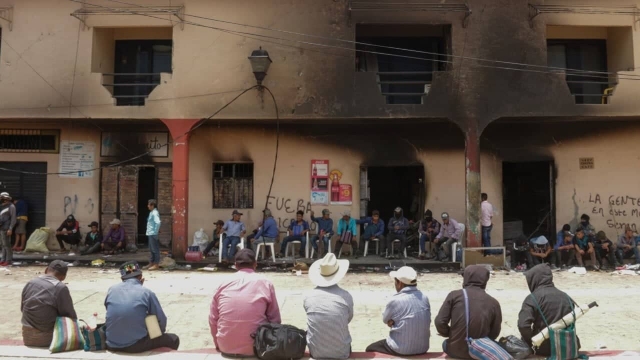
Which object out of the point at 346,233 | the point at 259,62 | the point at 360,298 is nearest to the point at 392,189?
the point at 346,233

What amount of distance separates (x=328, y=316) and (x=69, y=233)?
432 inches

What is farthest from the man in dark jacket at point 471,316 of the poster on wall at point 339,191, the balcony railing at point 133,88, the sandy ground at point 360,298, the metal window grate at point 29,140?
the metal window grate at point 29,140

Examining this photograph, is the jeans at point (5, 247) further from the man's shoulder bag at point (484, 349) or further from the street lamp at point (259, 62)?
the man's shoulder bag at point (484, 349)

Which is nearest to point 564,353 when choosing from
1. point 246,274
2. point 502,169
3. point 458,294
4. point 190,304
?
point 458,294

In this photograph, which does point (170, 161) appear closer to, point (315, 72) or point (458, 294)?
point (315, 72)

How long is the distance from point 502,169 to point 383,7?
18.1 ft

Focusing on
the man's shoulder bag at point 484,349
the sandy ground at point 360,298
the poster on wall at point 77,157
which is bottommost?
the sandy ground at point 360,298

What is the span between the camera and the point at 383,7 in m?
12.2

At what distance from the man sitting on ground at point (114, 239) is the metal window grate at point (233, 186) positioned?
253 cm

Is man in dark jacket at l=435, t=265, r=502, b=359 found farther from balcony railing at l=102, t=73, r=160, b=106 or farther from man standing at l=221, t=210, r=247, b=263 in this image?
balcony railing at l=102, t=73, r=160, b=106

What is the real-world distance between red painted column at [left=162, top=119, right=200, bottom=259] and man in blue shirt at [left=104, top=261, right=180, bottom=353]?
7125mm

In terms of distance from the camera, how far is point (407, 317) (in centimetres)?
508

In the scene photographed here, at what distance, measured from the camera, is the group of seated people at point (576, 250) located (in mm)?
12203

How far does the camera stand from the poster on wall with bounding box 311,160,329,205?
45.9ft
